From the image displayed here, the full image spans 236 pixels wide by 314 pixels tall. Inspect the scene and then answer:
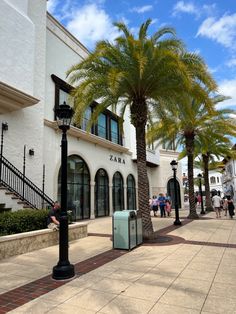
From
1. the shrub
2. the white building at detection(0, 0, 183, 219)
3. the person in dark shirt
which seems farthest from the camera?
the white building at detection(0, 0, 183, 219)

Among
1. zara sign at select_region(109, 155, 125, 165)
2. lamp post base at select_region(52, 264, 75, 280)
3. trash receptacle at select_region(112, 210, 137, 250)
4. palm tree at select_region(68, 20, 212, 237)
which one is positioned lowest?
lamp post base at select_region(52, 264, 75, 280)

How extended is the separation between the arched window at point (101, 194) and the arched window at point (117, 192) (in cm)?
143

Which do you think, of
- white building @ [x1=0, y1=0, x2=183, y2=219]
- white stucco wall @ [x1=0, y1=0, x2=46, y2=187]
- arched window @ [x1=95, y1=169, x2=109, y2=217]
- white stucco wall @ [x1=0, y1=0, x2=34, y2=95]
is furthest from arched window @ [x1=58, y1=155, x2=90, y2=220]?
white stucco wall @ [x1=0, y1=0, x2=34, y2=95]

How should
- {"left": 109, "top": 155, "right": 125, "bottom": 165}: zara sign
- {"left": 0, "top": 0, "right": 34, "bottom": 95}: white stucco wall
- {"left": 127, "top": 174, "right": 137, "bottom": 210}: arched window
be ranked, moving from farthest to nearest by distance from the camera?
{"left": 127, "top": 174, "right": 137, "bottom": 210}: arched window → {"left": 109, "top": 155, "right": 125, "bottom": 165}: zara sign → {"left": 0, "top": 0, "right": 34, "bottom": 95}: white stucco wall

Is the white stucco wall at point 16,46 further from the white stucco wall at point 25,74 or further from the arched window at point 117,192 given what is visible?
the arched window at point 117,192

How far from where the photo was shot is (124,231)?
8.58 m

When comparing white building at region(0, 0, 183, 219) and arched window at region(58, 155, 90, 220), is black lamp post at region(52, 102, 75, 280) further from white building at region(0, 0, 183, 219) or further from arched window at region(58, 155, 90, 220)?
arched window at region(58, 155, 90, 220)

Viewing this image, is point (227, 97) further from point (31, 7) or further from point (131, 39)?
point (31, 7)

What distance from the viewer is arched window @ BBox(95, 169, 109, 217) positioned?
19797 mm

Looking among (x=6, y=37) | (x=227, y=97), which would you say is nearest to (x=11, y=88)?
(x=6, y=37)

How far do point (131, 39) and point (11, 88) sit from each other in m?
5.28

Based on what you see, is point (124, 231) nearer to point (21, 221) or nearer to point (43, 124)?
point (21, 221)

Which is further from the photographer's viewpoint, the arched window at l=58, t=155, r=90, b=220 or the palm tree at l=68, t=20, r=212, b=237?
the arched window at l=58, t=155, r=90, b=220

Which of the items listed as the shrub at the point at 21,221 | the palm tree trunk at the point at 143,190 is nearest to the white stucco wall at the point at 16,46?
the palm tree trunk at the point at 143,190
